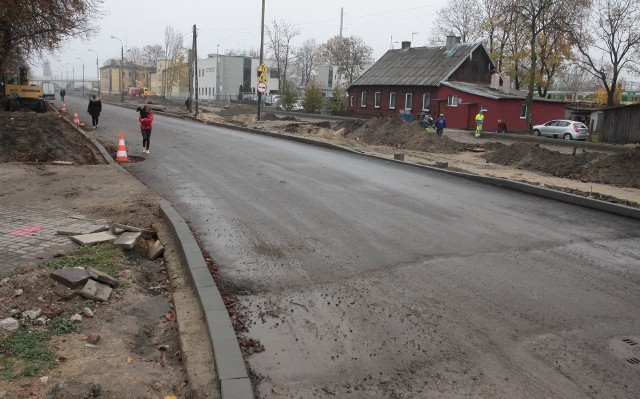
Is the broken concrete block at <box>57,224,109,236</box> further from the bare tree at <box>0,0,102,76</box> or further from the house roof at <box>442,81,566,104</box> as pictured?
the house roof at <box>442,81,566,104</box>

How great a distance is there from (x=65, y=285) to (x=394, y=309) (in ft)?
10.2

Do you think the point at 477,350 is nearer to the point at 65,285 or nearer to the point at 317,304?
the point at 317,304

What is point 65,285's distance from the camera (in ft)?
16.3

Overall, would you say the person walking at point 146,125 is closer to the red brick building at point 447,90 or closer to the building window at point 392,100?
the red brick building at point 447,90

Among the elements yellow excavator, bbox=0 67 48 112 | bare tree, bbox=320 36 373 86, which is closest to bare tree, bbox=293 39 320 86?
bare tree, bbox=320 36 373 86

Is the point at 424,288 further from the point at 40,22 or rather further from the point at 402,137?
the point at 40,22

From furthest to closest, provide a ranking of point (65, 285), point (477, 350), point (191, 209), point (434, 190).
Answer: point (434, 190) → point (191, 209) → point (65, 285) → point (477, 350)

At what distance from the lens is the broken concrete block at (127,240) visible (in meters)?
6.44

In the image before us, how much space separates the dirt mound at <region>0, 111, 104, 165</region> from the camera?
49.0 ft

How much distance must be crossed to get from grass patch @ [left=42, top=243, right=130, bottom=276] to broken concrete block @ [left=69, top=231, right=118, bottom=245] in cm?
11

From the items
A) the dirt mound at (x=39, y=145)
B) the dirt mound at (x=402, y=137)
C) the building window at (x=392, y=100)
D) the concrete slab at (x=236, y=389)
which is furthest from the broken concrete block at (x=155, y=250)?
the building window at (x=392, y=100)

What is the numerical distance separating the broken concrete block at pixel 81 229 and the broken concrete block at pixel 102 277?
2028mm

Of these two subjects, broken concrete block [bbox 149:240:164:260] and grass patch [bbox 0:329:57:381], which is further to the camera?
broken concrete block [bbox 149:240:164:260]

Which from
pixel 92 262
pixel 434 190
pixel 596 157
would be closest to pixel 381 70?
pixel 596 157
